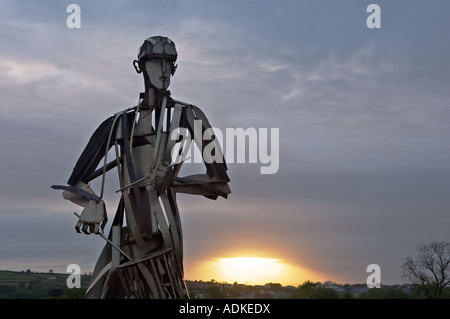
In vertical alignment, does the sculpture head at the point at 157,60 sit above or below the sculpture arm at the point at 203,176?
above

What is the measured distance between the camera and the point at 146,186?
15.8 m

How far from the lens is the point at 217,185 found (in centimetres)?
1648

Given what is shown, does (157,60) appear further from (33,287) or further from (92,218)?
(33,287)

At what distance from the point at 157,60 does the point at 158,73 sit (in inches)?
10.8

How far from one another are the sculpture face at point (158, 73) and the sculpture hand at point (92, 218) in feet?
9.07

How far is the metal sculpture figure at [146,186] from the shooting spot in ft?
51.1

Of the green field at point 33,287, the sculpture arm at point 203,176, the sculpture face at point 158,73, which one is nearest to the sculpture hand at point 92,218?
the sculpture arm at point 203,176

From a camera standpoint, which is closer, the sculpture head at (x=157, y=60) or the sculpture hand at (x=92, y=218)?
the sculpture hand at (x=92, y=218)

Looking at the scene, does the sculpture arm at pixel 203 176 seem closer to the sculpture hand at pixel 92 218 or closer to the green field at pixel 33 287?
the sculpture hand at pixel 92 218

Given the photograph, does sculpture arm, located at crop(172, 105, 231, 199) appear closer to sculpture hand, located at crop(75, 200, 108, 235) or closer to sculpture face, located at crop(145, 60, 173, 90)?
sculpture face, located at crop(145, 60, 173, 90)

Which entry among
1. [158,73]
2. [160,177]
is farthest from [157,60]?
[160,177]
